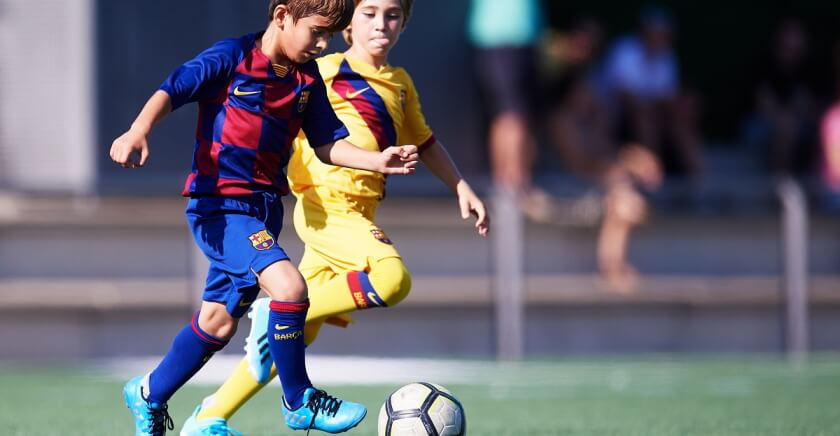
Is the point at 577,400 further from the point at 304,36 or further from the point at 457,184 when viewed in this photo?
the point at 304,36

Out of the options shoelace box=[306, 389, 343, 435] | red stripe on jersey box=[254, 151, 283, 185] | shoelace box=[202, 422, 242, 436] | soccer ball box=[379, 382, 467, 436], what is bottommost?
shoelace box=[202, 422, 242, 436]

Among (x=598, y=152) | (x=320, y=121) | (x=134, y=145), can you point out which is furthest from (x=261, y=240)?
(x=598, y=152)

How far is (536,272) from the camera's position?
1219 centimetres

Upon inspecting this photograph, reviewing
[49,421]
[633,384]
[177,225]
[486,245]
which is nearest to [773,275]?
[486,245]

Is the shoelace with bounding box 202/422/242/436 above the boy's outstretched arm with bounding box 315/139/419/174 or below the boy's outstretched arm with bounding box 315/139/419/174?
below

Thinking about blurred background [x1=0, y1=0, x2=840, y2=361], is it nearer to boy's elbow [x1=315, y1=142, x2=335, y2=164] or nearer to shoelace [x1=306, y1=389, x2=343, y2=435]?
boy's elbow [x1=315, y1=142, x2=335, y2=164]

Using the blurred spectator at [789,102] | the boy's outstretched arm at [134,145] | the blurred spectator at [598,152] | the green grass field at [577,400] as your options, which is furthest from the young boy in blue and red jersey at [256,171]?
the blurred spectator at [789,102]

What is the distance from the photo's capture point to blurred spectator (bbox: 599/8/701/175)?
12117 millimetres

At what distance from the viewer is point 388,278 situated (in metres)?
5.65

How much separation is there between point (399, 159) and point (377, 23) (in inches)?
39.1

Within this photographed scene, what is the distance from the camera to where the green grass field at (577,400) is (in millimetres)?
6359

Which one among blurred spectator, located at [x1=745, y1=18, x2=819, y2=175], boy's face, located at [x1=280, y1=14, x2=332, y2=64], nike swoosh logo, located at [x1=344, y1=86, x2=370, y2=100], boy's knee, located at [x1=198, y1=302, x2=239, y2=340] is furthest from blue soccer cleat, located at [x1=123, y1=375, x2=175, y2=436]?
blurred spectator, located at [x1=745, y1=18, x2=819, y2=175]

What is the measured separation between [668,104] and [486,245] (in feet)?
6.65

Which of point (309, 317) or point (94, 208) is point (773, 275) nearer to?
Result: point (94, 208)
